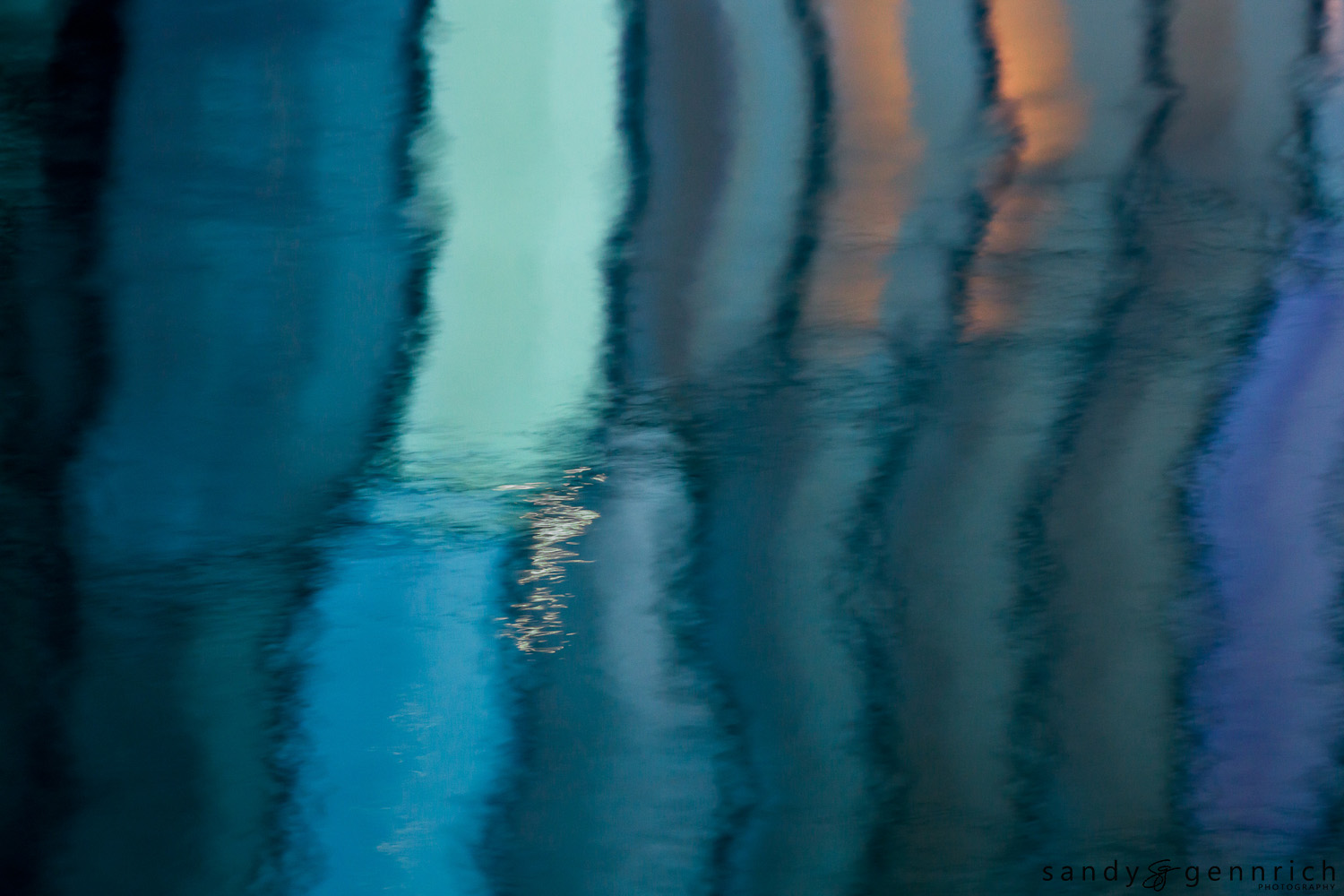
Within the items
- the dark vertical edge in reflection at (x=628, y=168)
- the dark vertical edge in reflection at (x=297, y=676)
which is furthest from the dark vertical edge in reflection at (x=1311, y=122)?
the dark vertical edge in reflection at (x=297, y=676)

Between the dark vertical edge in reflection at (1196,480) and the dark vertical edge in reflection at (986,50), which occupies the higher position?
the dark vertical edge in reflection at (986,50)

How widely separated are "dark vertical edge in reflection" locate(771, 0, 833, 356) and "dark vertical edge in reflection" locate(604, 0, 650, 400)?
0.06 metres

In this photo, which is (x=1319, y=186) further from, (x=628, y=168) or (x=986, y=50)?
(x=628, y=168)

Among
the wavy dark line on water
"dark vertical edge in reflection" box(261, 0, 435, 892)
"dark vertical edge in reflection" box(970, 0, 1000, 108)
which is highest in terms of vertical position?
"dark vertical edge in reflection" box(970, 0, 1000, 108)

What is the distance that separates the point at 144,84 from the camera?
13.0 inches

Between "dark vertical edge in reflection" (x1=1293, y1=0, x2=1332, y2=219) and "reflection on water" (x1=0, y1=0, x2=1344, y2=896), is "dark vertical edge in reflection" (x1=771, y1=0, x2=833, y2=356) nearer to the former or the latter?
"reflection on water" (x1=0, y1=0, x2=1344, y2=896)

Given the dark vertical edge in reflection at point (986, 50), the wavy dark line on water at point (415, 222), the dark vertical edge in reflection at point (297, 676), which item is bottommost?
the dark vertical edge in reflection at point (297, 676)

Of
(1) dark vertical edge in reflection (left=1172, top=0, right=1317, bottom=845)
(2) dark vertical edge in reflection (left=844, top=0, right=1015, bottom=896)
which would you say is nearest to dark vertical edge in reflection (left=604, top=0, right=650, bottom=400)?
(2) dark vertical edge in reflection (left=844, top=0, right=1015, bottom=896)

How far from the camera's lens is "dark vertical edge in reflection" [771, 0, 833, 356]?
13.9 inches

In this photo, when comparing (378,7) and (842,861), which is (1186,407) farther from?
(378,7)

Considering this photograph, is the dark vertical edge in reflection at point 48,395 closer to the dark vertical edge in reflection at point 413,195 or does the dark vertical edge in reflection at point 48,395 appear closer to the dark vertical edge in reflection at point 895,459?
the dark vertical edge in reflection at point 413,195

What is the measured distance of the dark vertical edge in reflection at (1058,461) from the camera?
1.18 feet

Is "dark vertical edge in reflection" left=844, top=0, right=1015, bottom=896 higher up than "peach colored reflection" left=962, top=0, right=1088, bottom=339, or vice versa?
"peach colored reflection" left=962, top=0, right=1088, bottom=339

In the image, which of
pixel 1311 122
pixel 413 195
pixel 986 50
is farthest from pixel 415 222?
pixel 1311 122
